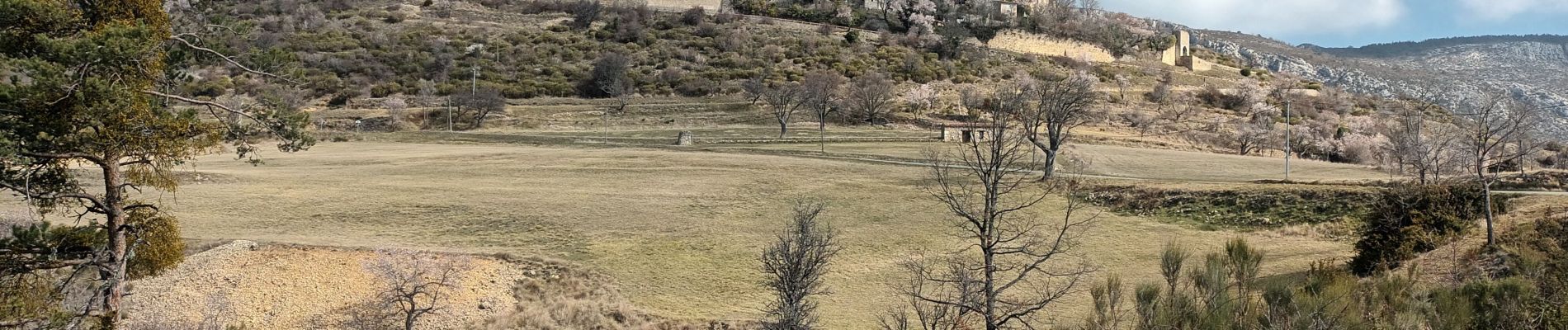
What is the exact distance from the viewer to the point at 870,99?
58562mm

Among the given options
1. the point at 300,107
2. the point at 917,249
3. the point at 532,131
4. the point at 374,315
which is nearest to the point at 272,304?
the point at 374,315

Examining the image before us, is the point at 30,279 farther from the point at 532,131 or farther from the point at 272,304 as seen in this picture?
the point at 532,131

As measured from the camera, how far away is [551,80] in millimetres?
73000

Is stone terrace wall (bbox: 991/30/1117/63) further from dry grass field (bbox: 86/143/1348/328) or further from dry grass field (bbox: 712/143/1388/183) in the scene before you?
dry grass field (bbox: 86/143/1348/328)

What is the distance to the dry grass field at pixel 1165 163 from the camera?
111 feet

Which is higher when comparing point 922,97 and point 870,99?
point 922,97

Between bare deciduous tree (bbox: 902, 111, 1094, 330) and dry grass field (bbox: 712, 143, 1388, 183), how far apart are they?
6.19 m

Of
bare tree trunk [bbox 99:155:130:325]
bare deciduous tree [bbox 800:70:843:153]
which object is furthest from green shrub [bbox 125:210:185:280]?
bare deciduous tree [bbox 800:70:843:153]

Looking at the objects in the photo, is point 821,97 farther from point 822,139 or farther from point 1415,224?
point 1415,224

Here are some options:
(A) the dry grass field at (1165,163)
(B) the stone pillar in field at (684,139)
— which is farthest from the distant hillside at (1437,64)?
(B) the stone pillar in field at (684,139)

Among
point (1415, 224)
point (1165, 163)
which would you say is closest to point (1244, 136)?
point (1165, 163)

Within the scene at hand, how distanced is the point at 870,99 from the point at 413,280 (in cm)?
4457

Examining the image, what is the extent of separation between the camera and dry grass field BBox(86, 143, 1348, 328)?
2105cm

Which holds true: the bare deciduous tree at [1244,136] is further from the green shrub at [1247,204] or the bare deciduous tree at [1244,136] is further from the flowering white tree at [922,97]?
the green shrub at [1247,204]
